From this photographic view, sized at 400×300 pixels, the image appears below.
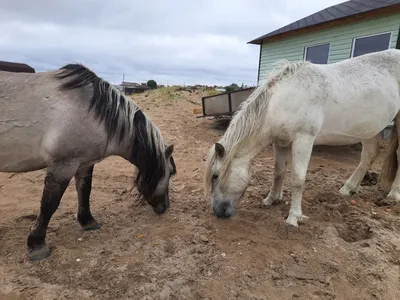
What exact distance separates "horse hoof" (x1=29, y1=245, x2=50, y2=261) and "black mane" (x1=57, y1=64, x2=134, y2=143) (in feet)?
3.64

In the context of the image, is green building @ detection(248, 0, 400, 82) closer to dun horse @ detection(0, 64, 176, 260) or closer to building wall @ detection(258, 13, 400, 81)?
building wall @ detection(258, 13, 400, 81)

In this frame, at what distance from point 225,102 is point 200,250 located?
606cm

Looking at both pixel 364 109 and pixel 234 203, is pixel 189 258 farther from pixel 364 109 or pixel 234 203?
pixel 364 109

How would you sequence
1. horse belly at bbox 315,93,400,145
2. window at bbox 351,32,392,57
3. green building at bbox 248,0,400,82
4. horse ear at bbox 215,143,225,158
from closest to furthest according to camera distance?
horse ear at bbox 215,143,225,158
horse belly at bbox 315,93,400,145
green building at bbox 248,0,400,82
window at bbox 351,32,392,57

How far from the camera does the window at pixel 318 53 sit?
32.3 feet

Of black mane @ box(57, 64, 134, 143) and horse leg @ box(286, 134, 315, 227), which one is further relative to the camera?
horse leg @ box(286, 134, 315, 227)

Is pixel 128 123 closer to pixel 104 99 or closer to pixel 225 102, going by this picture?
pixel 104 99

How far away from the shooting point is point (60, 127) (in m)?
2.45

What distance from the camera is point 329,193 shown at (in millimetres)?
4262

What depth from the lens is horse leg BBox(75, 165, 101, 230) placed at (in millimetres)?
3078

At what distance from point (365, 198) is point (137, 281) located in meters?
3.34

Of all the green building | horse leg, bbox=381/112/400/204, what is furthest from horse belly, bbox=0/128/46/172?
the green building

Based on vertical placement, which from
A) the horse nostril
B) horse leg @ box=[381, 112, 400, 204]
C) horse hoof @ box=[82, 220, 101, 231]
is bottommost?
horse hoof @ box=[82, 220, 101, 231]

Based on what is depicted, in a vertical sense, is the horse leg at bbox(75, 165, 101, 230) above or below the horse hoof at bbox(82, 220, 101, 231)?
above
